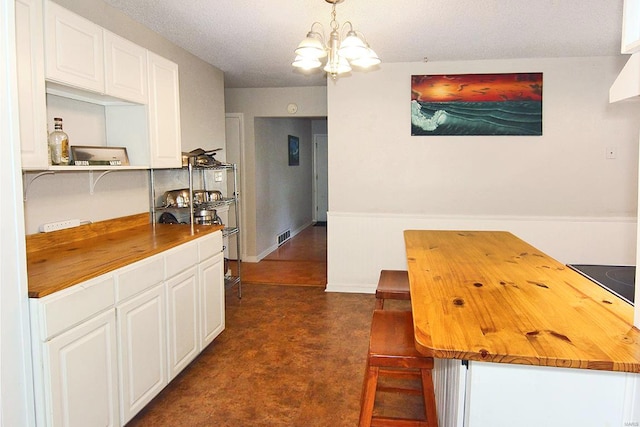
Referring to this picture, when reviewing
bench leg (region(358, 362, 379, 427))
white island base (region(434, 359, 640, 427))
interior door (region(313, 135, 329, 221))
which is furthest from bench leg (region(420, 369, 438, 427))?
interior door (region(313, 135, 329, 221))

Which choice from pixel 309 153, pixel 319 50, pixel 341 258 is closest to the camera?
pixel 319 50

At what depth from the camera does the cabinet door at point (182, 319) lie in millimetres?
2611

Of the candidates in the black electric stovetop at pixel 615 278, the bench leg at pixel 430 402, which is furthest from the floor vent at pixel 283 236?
the bench leg at pixel 430 402

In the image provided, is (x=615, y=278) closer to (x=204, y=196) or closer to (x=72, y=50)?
(x=72, y=50)

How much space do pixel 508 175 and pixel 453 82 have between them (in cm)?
102

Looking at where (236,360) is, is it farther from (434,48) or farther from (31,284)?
(434,48)

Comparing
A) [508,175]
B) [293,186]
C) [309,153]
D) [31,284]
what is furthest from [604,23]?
[309,153]

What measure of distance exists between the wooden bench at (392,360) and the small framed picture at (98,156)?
1703mm

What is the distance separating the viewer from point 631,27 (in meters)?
1.23

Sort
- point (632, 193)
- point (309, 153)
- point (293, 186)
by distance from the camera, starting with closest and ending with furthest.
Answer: point (632, 193)
point (293, 186)
point (309, 153)

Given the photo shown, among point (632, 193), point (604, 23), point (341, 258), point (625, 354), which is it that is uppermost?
Answer: point (604, 23)

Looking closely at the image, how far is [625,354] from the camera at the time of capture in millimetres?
1144

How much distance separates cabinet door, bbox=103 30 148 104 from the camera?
2.56 m

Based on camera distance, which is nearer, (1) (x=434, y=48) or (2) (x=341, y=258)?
(1) (x=434, y=48)
